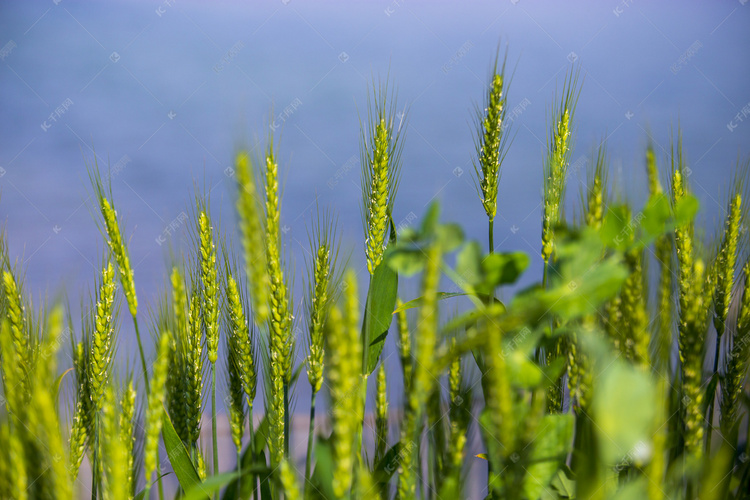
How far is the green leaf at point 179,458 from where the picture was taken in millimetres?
720

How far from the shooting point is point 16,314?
0.74 m

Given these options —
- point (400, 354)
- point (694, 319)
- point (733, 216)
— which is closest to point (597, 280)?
point (694, 319)

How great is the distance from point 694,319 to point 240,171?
0.45 m

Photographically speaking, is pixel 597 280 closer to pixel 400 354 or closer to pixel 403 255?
pixel 403 255

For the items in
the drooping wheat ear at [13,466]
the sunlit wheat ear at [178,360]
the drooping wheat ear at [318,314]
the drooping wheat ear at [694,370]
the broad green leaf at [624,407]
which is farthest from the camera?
the sunlit wheat ear at [178,360]

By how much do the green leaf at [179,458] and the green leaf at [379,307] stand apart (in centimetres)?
→ 26

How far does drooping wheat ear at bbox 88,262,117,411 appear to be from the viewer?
2.39 feet

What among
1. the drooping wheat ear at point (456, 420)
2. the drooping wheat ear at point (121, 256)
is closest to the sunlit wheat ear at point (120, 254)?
the drooping wheat ear at point (121, 256)

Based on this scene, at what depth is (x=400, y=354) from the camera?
0.72m

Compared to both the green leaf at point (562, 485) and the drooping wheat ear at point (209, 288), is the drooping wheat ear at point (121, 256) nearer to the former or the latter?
the drooping wheat ear at point (209, 288)

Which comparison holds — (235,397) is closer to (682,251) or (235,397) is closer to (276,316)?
(276,316)

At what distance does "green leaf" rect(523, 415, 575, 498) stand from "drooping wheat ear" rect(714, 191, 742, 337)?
41 cm

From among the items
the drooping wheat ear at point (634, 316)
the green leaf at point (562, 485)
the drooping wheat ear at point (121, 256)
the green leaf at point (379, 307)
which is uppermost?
the drooping wheat ear at point (121, 256)

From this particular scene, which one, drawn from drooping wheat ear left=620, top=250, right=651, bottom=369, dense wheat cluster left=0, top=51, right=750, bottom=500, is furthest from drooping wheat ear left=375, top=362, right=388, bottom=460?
drooping wheat ear left=620, top=250, right=651, bottom=369
